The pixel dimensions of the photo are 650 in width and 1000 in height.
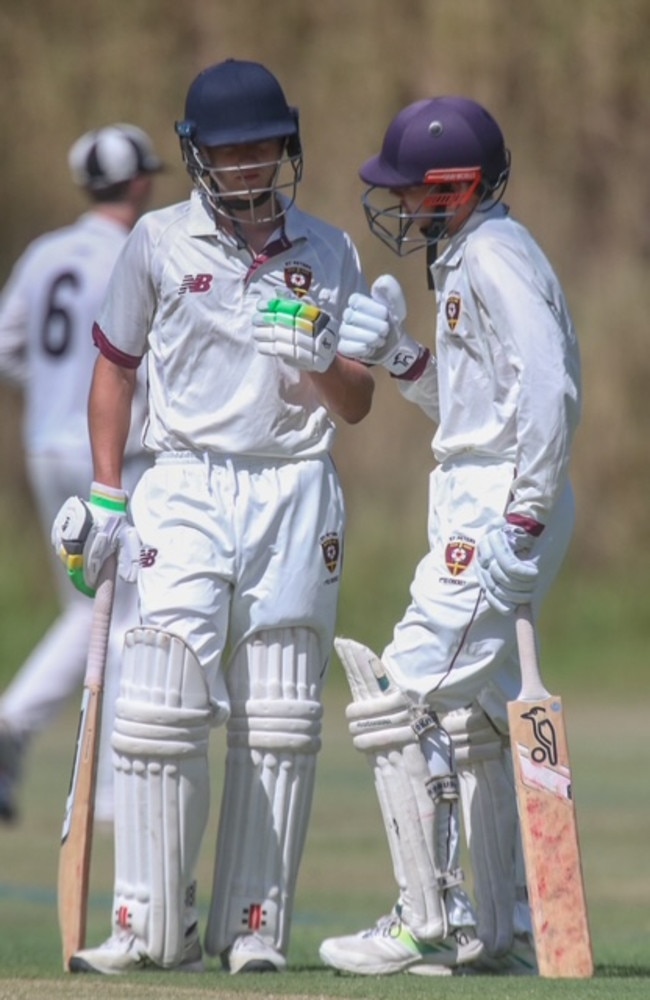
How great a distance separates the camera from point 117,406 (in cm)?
548

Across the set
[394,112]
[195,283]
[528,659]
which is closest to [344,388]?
[195,283]

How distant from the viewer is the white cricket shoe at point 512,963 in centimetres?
527

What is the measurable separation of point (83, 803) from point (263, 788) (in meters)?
0.41

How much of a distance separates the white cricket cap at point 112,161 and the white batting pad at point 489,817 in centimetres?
353

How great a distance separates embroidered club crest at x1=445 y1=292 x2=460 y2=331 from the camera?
17.1 feet

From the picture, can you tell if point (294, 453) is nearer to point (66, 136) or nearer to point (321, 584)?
point (321, 584)

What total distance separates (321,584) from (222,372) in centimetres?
51

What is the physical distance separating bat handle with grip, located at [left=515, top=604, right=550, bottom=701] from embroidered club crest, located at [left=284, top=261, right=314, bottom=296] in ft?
2.91

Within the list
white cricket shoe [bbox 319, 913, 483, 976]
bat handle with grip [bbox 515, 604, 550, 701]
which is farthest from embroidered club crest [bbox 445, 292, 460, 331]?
white cricket shoe [bbox 319, 913, 483, 976]

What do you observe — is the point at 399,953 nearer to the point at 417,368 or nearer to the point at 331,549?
the point at 331,549

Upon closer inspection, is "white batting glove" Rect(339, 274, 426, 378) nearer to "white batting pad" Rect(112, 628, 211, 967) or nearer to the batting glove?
the batting glove

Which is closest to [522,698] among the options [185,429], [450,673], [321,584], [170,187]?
[450,673]

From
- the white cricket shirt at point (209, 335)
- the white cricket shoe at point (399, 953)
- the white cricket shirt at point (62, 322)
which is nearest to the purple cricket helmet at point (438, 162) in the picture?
the white cricket shirt at point (209, 335)

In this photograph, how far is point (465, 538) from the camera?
5.18 meters
